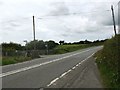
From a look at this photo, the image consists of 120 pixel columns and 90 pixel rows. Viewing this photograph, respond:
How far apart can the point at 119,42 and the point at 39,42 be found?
74586 mm

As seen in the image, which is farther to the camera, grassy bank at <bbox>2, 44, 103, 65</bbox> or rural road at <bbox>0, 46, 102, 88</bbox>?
grassy bank at <bbox>2, 44, 103, 65</bbox>

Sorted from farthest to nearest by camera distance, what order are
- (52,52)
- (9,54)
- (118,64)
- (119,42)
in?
(52,52) → (9,54) → (119,42) → (118,64)

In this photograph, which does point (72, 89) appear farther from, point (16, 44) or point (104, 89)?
point (16, 44)

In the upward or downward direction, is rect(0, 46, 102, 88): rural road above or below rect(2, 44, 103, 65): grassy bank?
below

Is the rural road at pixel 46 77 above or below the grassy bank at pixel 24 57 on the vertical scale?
below

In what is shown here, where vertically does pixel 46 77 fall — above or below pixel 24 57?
below

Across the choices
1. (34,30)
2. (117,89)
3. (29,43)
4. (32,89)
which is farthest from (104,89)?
(29,43)

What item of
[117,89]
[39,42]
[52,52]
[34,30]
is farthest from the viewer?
[39,42]

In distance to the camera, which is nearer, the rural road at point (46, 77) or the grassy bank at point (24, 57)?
the rural road at point (46, 77)

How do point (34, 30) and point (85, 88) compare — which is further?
point (34, 30)

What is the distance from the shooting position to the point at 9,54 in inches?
2153

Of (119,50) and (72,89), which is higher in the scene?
(119,50)

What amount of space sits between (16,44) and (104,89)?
84.1 m

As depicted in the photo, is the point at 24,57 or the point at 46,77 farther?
the point at 24,57
